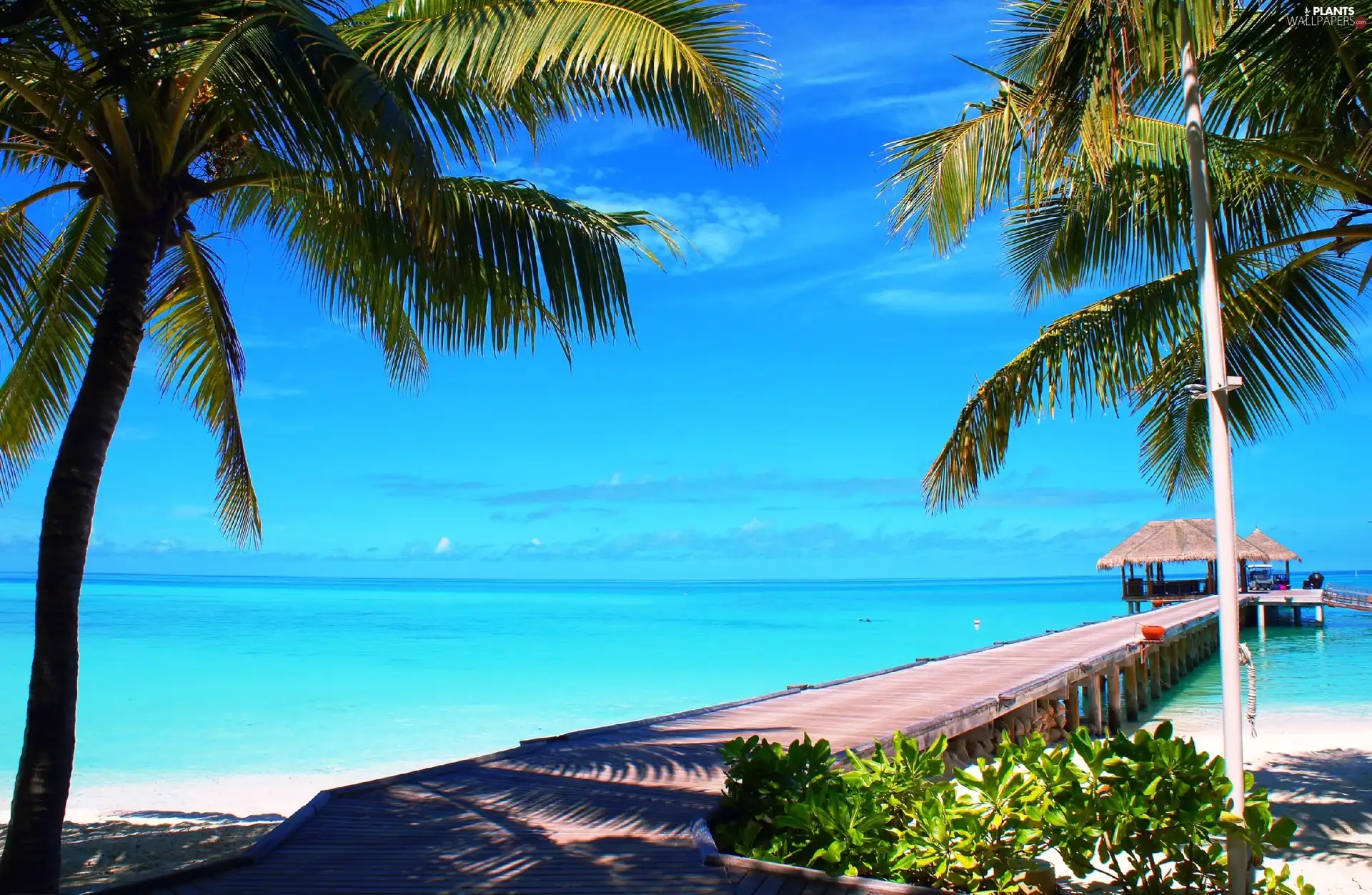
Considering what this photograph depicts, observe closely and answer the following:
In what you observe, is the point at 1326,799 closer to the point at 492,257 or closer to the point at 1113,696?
the point at 1113,696

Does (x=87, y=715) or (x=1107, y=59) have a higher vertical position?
(x=1107, y=59)

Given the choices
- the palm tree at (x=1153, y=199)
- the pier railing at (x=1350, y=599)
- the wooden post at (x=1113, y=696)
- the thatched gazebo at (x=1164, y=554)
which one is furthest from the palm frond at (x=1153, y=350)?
the pier railing at (x=1350, y=599)

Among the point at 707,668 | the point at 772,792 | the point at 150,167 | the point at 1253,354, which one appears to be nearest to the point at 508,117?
the point at 150,167

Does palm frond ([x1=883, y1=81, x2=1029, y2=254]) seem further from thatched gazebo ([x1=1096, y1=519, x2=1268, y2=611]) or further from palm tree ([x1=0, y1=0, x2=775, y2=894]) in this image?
thatched gazebo ([x1=1096, y1=519, x2=1268, y2=611])

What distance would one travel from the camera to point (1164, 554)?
3366 cm

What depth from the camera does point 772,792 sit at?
15.8 ft

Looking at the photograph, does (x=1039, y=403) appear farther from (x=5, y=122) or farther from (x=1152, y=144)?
(x=5, y=122)

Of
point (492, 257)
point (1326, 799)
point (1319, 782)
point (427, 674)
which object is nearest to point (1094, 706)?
point (1319, 782)

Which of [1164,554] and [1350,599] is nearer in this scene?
[1164,554]

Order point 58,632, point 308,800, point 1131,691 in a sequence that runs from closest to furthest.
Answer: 1. point 58,632
2. point 308,800
3. point 1131,691

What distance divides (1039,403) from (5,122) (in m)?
6.22

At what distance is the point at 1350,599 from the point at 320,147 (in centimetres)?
4113

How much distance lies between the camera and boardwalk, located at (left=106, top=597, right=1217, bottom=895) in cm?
420

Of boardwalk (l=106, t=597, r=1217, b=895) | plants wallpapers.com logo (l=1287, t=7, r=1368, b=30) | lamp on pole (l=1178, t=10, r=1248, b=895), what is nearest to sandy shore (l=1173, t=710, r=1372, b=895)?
boardwalk (l=106, t=597, r=1217, b=895)
